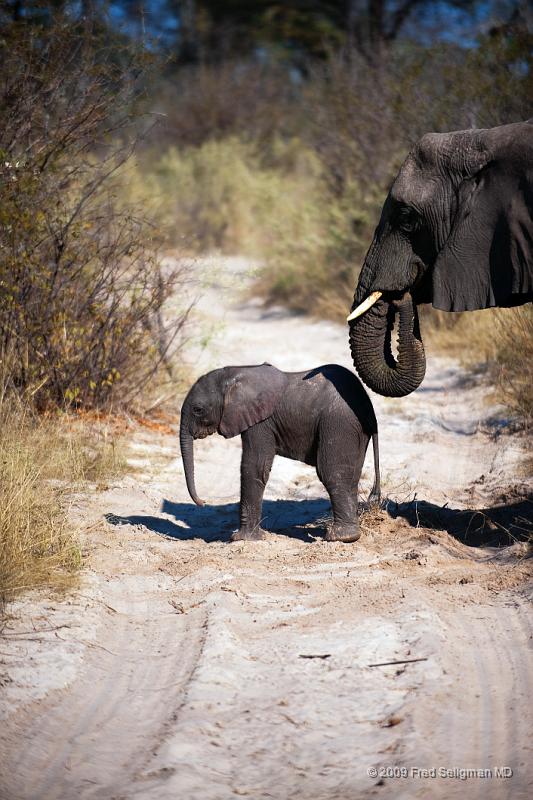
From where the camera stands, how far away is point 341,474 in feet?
20.1

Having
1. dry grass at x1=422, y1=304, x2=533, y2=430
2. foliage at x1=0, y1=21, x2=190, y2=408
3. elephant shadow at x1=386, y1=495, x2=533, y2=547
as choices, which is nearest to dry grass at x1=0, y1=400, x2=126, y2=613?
foliage at x1=0, y1=21, x2=190, y2=408

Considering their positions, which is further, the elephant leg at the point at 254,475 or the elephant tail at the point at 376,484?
the elephant tail at the point at 376,484

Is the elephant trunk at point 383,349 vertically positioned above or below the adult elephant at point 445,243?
below

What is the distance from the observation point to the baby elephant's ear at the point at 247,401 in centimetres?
617

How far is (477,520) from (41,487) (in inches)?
111

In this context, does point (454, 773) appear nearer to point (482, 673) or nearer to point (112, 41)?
point (482, 673)

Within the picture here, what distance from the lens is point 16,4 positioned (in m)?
8.64

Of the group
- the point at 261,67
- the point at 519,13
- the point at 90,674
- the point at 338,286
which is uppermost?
the point at 261,67

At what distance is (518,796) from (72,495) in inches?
160

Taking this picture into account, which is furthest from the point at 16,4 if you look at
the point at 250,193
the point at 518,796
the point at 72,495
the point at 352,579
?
the point at 250,193

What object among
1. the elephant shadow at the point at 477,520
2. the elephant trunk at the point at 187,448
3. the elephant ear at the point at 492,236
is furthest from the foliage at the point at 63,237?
the elephant ear at the point at 492,236

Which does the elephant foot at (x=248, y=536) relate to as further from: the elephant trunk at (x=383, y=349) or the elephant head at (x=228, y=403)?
the elephant trunk at (x=383, y=349)

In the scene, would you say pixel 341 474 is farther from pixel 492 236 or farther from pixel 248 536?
pixel 492 236

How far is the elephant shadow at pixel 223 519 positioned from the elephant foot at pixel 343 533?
8.3 inches
